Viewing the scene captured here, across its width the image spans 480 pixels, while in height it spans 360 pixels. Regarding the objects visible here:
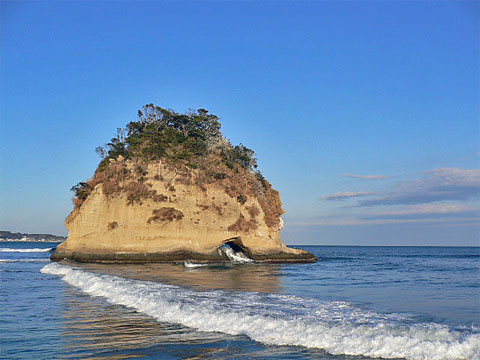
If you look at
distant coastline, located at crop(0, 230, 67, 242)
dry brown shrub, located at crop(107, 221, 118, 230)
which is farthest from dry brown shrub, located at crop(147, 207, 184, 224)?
distant coastline, located at crop(0, 230, 67, 242)

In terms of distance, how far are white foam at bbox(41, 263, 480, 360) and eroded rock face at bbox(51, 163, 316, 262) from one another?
2151 centimetres

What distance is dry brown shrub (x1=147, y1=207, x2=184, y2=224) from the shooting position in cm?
3856

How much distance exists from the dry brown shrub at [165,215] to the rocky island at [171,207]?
87 millimetres

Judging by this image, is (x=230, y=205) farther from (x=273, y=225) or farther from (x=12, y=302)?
(x=12, y=302)

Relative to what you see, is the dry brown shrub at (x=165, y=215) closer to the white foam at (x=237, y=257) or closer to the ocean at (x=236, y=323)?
the white foam at (x=237, y=257)

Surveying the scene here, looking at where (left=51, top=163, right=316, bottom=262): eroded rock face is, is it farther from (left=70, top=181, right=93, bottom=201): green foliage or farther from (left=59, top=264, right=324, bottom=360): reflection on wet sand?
(left=59, top=264, right=324, bottom=360): reflection on wet sand

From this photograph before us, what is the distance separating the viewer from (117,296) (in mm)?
15594

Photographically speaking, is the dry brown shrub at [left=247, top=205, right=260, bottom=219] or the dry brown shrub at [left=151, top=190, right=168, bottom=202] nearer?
the dry brown shrub at [left=151, top=190, right=168, bottom=202]

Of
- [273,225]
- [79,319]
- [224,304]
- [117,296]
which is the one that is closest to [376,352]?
[224,304]

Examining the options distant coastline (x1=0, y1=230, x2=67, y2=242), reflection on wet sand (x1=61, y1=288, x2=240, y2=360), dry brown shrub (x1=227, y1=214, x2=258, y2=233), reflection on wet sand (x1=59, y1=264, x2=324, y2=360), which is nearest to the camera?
reflection on wet sand (x1=59, y1=264, x2=324, y2=360)

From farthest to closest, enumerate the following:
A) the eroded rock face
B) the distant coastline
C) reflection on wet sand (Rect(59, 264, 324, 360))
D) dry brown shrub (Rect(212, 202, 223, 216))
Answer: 1. the distant coastline
2. dry brown shrub (Rect(212, 202, 223, 216))
3. the eroded rock face
4. reflection on wet sand (Rect(59, 264, 324, 360))

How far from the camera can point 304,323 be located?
1009cm

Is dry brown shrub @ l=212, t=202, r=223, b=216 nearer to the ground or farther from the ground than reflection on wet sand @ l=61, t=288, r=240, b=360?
farther from the ground

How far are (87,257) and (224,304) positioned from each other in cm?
2706
